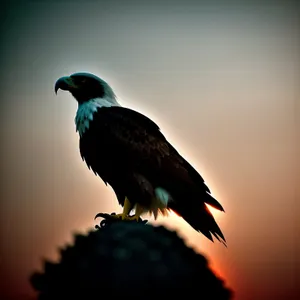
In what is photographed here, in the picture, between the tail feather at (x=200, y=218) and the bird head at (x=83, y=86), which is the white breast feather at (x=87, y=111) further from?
the tail feather at (x=200, y=218)

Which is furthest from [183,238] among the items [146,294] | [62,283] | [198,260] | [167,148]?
[167,148]

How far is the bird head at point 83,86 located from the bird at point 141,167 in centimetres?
9


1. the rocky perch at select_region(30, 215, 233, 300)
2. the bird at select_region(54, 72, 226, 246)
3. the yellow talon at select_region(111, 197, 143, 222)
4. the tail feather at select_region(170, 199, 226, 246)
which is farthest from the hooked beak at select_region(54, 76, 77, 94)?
the rocky perch at select_region(30, 215, 233, 300)

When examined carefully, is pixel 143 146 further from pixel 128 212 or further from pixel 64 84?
pixel 64 84

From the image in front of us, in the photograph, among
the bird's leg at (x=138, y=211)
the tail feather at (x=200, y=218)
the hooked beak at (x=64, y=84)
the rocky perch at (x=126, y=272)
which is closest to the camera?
the rocky perch at (x=126, y=272)

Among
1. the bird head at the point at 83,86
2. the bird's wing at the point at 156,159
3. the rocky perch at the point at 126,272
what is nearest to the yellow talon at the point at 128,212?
the bird's wing at the point at 156,159

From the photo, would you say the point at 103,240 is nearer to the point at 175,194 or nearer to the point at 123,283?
the point at 123,283

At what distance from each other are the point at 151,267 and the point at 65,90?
1174 millimetres

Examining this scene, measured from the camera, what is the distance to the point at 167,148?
194 centimetres

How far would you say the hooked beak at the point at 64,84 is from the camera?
2.05 metres

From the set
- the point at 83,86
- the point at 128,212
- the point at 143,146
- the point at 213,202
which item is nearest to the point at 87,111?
the point at 83,86

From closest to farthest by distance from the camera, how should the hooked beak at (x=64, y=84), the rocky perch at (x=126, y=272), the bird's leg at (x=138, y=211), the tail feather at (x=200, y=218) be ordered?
the rocky perch at (x=126, y=272)
the tail feather at (x=200, y=218)
the bird's leg at (x=138, y=211)
the hooked beak at (x=64, y=84)

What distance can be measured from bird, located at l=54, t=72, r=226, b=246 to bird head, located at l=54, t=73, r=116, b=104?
A: 0.29ft

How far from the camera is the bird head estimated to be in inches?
80.8
